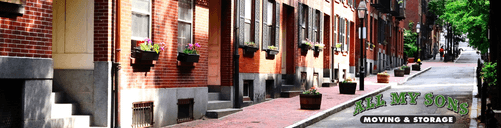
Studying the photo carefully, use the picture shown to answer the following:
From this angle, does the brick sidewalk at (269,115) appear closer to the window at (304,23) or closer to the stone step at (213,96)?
the stone step at (213,96)

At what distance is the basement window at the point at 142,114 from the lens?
37.6 feet

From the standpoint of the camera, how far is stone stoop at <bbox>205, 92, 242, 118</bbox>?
557 inches

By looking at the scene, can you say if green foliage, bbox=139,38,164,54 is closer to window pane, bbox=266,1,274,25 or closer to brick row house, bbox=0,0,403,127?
brick row house, bbox=0,0,403,127

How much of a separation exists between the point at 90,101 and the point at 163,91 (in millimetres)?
2135

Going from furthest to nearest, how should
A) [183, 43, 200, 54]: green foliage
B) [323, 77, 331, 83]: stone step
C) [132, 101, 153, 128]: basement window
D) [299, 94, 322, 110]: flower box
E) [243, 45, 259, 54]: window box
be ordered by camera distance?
[323, 77, 331, 83]: stone step
[243, 45, 259, 54]: window box
[299, 94, 322, 110]: flower box
[183, 43, 200, 54]: green foliage
[132, 101, 153, 128]: basement window

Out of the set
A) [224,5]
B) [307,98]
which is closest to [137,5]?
[224,5]

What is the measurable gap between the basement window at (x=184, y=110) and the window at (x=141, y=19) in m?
2.07

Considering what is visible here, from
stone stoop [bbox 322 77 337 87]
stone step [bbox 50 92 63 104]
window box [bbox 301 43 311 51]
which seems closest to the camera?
stone step [bbox 50 92 63 104]

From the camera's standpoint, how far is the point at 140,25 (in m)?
11.7

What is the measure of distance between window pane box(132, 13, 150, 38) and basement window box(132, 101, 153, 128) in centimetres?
141

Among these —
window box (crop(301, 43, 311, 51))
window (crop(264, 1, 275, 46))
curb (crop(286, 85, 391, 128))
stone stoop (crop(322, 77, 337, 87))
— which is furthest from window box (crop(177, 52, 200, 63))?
stone stoop (crop(322, 77, 337, 87))

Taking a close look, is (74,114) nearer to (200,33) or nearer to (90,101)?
(90,101)

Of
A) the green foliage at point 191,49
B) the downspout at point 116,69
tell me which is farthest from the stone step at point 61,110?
the green foliage at point 191,49

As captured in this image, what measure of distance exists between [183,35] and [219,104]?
2.53 m
